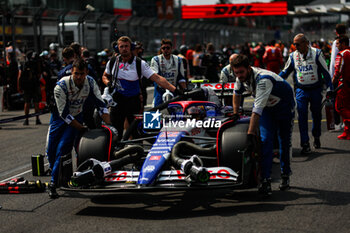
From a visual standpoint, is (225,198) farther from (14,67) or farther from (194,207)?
(14,67)

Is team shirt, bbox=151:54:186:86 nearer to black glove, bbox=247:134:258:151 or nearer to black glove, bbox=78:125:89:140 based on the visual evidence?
black glove, bbox=78:125:89:140

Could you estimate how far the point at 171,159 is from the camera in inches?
259

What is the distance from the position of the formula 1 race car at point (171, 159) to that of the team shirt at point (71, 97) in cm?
43

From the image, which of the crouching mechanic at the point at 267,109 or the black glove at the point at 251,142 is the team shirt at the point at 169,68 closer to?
the crouching mechanic at the point at 267,109

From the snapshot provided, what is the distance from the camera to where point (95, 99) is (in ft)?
24.8

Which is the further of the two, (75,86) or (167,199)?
(75,86)

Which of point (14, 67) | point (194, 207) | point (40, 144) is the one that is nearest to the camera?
point (194, 207)

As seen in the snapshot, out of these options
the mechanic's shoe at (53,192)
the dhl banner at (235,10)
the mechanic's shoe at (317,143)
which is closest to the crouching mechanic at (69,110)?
the mechanic's shoe at (53,192)

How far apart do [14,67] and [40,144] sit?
772 cm

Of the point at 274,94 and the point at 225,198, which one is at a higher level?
the point at 274,94

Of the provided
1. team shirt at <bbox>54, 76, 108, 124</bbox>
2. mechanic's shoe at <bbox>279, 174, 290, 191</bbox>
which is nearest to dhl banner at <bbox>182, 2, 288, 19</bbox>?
team shirt at <bbox>54, 76, 108, 124</bbox>

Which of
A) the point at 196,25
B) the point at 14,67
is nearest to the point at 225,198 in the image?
the point at 14,67

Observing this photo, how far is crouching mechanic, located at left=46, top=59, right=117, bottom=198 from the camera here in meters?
7.20

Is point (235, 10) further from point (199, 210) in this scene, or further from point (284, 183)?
point (199, 210)
